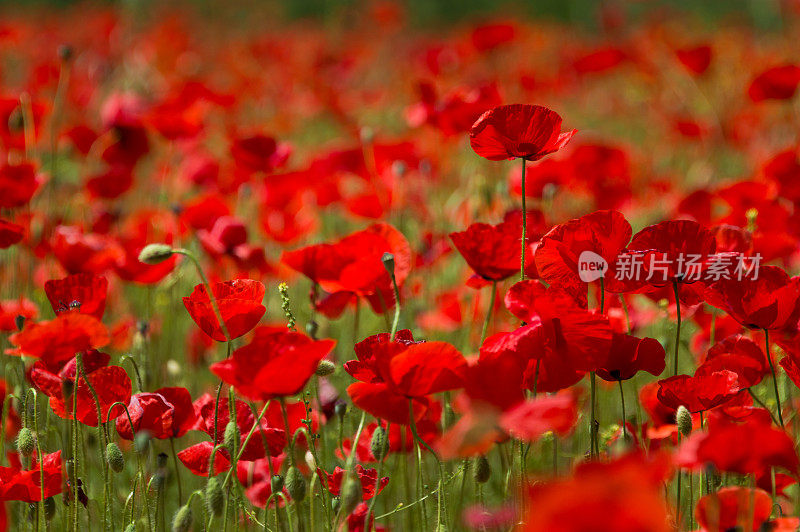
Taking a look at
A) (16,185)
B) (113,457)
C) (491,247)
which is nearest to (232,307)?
(113,457)

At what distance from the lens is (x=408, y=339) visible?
3.97 feet

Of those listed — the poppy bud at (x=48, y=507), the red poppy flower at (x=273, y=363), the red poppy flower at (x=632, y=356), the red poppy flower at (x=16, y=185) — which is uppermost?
the red poppy flower at (x=16, y=185)

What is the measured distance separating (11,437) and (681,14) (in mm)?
7709

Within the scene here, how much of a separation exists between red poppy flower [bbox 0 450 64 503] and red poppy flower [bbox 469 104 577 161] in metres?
0.70

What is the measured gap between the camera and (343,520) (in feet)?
3.73

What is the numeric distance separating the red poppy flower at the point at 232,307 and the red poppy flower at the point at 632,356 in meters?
0.45

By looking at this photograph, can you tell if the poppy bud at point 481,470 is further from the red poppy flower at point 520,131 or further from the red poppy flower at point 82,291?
the red poppy flower at point 82,291

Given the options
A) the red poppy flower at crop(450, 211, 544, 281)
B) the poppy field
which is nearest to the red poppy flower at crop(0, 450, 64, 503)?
Answer: the poppy field

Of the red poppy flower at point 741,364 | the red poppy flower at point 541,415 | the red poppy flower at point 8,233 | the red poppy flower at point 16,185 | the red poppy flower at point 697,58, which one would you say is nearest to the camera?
the red poppy flower at point 541,415

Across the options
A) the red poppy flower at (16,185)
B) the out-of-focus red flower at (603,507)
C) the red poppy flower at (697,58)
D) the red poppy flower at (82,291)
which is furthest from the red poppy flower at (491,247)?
→ the red poppy flower at (697,58)

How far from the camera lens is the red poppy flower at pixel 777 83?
2.47m

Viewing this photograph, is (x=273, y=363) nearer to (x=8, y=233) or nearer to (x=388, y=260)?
(x=388, y=260)

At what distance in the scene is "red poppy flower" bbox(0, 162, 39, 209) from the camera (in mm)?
1739

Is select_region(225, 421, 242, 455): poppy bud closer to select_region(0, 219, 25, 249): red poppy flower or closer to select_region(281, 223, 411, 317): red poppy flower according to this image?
A: select_region(281, 223, 411, 317): red poppy flower
